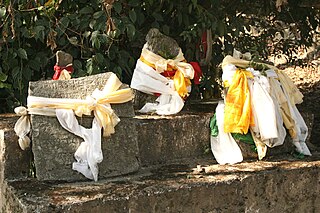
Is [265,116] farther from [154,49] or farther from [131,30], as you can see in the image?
[131,30]

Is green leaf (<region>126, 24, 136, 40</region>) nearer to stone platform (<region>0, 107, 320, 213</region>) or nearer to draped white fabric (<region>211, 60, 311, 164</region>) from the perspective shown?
stone platform (<region>0, 107, 320, 213</region>)

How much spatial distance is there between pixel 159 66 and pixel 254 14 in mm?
2524

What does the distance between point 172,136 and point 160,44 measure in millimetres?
915

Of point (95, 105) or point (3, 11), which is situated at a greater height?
point (3, 11)

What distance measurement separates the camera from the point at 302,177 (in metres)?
4.27

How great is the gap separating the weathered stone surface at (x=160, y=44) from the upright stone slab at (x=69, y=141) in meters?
0.86

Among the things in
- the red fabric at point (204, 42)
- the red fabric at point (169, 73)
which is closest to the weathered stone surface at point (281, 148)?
the red fabric at point (169, 73)

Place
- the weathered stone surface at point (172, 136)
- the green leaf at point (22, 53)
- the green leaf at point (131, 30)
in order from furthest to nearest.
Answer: the green leaf at point (22, 53) → the green leaf at point (131, 30) → the weathered stone surface at point (172, 136)

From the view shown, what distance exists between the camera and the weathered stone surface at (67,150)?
3.82m

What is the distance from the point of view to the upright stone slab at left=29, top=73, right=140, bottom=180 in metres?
3.83

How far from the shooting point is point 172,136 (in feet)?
14.5

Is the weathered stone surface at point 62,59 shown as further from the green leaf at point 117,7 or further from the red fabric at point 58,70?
the green leaf at point 117,7

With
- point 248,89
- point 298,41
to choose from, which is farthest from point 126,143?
point 298,41

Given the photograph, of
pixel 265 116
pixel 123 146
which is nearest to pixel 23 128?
pixel 123 146
